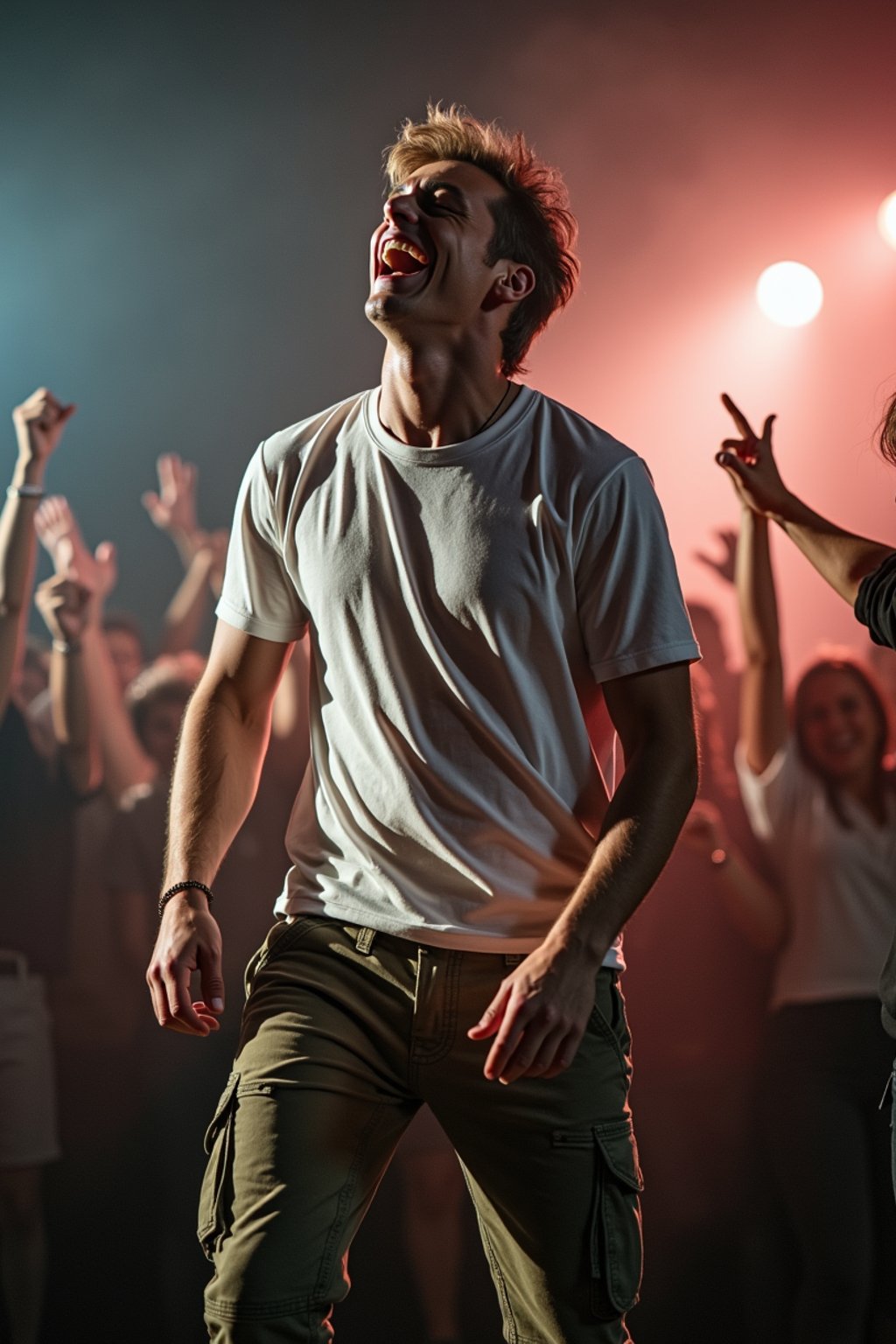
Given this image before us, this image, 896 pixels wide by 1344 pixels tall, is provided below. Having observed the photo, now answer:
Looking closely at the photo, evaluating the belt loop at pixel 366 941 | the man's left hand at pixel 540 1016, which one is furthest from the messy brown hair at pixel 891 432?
the belt loop at pixel 366 941

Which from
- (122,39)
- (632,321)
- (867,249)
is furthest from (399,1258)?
(122,39)

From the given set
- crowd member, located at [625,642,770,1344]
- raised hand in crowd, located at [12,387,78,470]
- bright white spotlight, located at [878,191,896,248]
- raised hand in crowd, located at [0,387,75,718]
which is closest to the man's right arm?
crowd member, located at [625,642,770,1344]

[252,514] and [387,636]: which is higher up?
[252,514]

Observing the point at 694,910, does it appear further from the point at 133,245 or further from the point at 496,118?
the point at 133,245

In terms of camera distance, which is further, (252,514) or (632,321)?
(632,321)

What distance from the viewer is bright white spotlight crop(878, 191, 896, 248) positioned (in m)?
3.27

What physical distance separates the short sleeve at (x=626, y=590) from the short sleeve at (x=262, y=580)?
399 millimetres

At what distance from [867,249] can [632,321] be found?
0.63 m

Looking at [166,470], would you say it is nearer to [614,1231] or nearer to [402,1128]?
[402,1128]

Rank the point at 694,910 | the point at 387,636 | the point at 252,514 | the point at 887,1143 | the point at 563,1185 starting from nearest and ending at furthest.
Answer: the point at 563,1185
the point at 387,636
the point at 252,514
the point at 887,1143
the point at 694,910

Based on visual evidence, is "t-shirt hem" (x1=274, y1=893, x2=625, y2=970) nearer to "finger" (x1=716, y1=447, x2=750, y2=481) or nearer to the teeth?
the teeth

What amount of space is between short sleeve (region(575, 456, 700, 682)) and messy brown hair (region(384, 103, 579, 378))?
1.28 feet

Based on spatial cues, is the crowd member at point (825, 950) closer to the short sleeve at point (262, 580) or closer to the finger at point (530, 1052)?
the short sleeve at point (262, 580)

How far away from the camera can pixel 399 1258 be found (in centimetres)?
311
